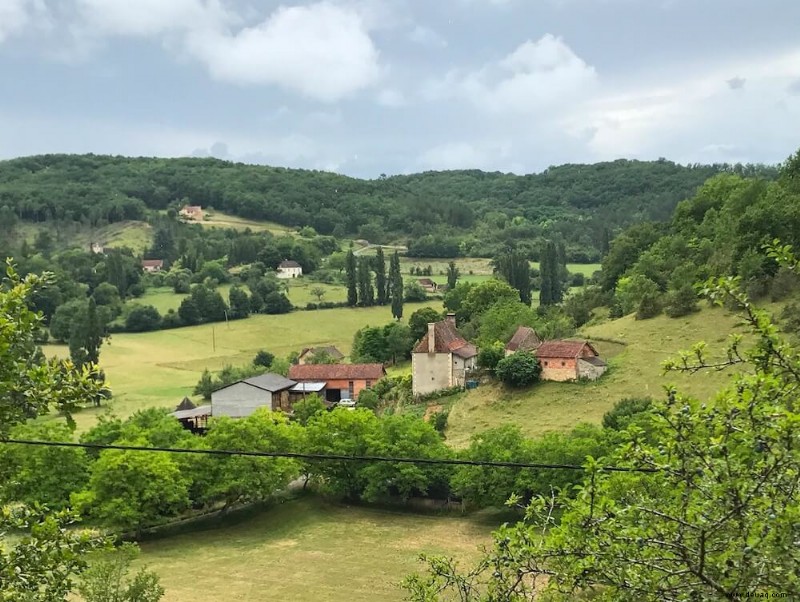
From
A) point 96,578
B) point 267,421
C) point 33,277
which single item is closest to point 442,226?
point 267,421

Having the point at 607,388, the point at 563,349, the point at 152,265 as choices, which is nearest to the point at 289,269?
the point at 152,265

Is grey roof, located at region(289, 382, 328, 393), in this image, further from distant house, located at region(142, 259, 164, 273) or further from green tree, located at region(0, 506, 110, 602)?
distant house, located at region(142, 259, 164, 273)

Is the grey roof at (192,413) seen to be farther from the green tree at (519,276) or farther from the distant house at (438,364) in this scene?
the green tree at (519,276)

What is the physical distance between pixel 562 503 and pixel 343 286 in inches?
3992

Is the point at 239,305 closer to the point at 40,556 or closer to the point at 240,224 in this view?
the point at 240,224

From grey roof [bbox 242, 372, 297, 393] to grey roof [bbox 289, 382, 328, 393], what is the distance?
1.30ft

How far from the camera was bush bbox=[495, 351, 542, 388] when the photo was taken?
4519cm

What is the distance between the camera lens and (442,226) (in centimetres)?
16925

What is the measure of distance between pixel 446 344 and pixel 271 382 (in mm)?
13540

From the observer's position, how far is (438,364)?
4981 cm

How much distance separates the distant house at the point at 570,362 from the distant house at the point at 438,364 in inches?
243

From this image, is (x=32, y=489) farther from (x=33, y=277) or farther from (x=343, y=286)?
(x=343, y=286)

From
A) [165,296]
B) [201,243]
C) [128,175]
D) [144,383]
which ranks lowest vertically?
[144,383]

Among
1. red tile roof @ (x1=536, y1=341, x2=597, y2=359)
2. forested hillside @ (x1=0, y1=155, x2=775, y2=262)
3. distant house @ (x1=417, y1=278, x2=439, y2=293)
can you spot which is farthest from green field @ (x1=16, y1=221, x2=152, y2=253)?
red tile roof @ (x1=536, y1=341, x2=597, y2=359)
